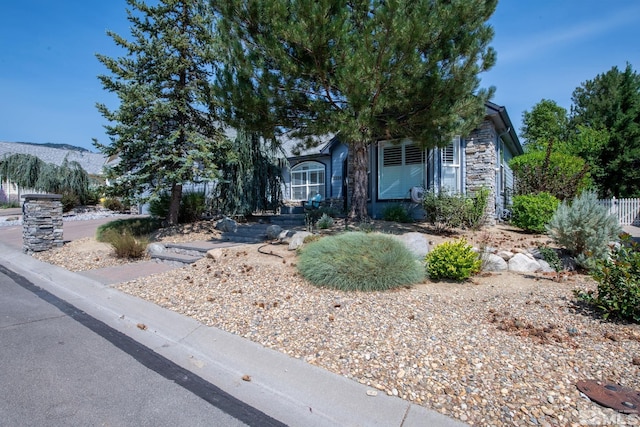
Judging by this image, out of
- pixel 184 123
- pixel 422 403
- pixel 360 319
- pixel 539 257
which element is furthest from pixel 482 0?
pixel 184 123

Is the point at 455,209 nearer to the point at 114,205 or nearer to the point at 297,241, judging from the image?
the point at 297,241

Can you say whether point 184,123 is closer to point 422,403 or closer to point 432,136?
point 432,136

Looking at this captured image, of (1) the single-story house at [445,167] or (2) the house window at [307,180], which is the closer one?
(1) the single-story house at [445,167]

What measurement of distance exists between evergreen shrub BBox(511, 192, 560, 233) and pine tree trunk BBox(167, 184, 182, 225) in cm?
1030

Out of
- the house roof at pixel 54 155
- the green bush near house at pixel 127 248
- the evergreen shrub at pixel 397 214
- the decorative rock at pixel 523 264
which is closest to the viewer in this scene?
the decorative rock at pixel 523 264

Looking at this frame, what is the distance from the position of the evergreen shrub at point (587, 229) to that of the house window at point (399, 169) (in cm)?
555

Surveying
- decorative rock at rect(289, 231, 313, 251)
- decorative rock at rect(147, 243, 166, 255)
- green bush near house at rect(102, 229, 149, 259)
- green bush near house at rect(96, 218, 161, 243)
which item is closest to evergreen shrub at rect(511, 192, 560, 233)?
decorative rock at rect(289, 231, 313, 251)

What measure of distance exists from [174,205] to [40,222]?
3.54 meters

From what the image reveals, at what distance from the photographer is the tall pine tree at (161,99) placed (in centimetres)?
1009

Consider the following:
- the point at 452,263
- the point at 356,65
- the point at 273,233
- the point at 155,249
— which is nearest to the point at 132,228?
the point at 155,249

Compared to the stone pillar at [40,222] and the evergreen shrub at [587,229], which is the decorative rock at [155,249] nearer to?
the stone pillar at [40,222]

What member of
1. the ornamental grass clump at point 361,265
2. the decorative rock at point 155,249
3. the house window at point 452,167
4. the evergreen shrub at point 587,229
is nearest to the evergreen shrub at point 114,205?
the decorative rock at point 155,249

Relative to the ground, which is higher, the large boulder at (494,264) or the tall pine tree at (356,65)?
the tall pine tree at (356,65)

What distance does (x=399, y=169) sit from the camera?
12523mm
